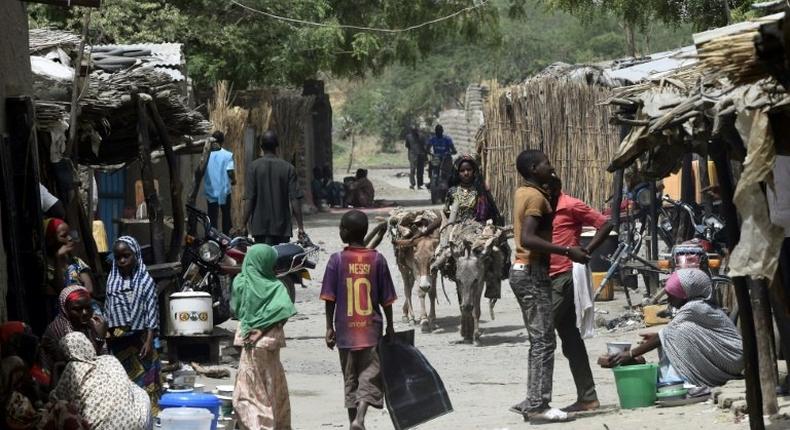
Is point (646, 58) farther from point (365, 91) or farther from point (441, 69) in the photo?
point (365, 91)

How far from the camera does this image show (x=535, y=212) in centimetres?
1043

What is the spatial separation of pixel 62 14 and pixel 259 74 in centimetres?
435

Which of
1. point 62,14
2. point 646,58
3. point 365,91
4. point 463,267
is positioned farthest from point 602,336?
point 365,91

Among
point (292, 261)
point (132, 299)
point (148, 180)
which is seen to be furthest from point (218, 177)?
point (132, 299)

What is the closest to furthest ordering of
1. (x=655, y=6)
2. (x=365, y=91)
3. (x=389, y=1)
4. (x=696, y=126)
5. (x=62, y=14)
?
(x=696, y=126)
(x=655, y=6)
(x=62, y=14)
(x=389, y=1)
(x=365, y=91)

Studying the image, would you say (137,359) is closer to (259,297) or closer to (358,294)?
(259,297)

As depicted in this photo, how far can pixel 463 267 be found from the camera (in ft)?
49.0

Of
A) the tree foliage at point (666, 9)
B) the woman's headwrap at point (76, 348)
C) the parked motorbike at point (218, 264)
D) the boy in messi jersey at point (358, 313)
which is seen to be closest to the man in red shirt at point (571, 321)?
the boy in messi jersey at point (358, 313)

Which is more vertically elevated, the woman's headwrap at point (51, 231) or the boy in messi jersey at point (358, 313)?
the woman's headwrap at point (51, 231)

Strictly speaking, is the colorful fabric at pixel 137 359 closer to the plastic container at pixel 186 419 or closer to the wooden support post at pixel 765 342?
the plastic container at pixel 186 419

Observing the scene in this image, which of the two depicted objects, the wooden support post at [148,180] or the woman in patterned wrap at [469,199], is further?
the woman in patterned wrap at [469,199]

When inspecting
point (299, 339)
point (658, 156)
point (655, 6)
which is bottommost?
point (299, 339)

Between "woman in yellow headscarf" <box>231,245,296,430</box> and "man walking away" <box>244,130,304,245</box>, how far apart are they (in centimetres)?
509

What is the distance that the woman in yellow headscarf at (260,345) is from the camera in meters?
10.0
